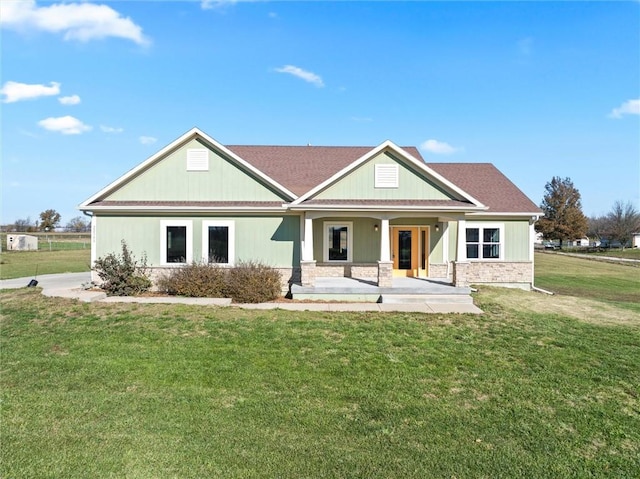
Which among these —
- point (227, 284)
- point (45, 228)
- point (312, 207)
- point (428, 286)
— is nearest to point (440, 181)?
point (428, 286)

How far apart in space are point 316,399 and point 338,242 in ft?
33.5

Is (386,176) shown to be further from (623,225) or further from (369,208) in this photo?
(623,225)

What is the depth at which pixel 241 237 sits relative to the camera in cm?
1447

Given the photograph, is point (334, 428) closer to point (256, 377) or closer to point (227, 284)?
point (256, 377)

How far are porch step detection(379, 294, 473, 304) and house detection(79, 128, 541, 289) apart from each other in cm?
65

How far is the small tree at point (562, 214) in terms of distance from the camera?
57.1 metres

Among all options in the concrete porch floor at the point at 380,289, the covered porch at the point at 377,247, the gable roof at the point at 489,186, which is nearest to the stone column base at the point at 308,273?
the concrete porch floor at the point at 380,289

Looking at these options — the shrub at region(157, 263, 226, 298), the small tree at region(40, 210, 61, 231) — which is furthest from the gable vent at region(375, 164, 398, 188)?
the small tree at region(40, 210, 61, 231)

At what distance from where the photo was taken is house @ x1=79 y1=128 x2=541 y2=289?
13562mm

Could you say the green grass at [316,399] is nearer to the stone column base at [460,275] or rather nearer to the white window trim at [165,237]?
the stone column base at [460,275]

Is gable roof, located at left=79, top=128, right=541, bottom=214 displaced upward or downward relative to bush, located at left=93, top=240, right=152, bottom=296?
upward

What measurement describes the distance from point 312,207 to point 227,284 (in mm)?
3866

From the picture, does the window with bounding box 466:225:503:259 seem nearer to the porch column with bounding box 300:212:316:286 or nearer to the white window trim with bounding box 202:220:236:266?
the porch column with bounding box 300:212:316:286

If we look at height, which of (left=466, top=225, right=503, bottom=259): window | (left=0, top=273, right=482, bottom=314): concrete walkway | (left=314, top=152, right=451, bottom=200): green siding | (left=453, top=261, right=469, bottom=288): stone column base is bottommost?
(left=0, top=273, right=482, bottom=314): concrete walkway
